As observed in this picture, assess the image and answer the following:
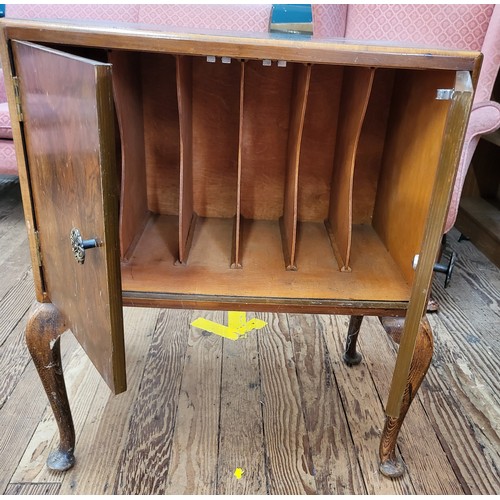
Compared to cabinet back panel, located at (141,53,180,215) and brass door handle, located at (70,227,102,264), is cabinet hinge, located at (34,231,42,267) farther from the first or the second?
cabinet back panel, located at (141,53,180,215)

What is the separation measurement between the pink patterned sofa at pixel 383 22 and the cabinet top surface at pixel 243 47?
2.62 ft

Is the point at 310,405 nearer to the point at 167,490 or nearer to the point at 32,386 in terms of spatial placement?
the point at 167,490

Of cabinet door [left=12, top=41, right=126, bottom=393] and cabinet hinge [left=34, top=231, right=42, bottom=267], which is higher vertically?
cabinet door [left=12, top=41, right=126, bottom=393]

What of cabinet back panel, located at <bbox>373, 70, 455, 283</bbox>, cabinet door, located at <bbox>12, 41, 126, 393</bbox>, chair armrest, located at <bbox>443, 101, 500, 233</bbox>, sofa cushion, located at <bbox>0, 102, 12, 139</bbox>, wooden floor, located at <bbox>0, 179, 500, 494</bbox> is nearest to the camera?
cabinet door, located at <bbox>12, 41, 126, 393</bbox>

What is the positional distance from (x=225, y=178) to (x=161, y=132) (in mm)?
201

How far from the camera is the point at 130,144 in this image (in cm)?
107

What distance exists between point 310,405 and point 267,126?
0.76 meters

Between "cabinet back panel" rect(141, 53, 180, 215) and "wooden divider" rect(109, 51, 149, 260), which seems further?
"cabinet back panel" rect(141, 53, 180, 215)

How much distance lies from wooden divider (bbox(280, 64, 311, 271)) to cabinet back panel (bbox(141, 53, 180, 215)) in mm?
295

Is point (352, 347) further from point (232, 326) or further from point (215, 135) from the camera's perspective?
point (215, 135)

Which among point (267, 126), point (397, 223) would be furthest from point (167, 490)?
point (267, 126)

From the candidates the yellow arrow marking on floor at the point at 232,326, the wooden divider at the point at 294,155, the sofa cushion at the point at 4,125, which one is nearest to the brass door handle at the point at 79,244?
the wooden divider at the point at 294,155

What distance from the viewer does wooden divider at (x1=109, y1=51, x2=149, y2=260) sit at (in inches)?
38.5

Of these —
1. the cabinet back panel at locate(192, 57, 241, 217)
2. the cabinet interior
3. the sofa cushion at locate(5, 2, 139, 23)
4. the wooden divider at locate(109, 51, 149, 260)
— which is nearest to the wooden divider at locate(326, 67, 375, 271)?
the cabinet interior
